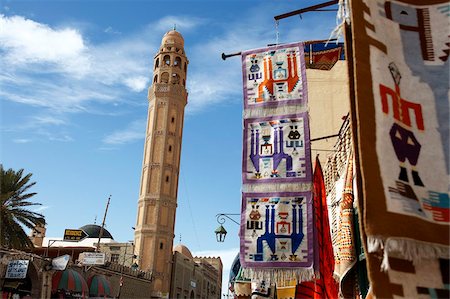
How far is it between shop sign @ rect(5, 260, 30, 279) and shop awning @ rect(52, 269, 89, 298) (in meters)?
3.86

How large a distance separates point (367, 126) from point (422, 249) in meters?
0.90

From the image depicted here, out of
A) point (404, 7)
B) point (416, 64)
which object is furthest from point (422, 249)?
point (404, 7)

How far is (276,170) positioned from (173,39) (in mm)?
58321

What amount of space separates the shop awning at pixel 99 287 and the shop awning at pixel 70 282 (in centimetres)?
222

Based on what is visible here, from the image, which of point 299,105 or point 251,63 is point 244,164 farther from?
point 251,63

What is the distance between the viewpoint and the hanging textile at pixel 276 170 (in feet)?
20.9

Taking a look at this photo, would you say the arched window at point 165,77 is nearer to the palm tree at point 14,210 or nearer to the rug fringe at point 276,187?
the palm tree at point 14,210

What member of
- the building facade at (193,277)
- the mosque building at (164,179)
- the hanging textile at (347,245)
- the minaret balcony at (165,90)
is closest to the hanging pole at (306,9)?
the hanging textile at (347,245)

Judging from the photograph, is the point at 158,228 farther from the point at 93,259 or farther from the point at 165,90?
the point at 93,259

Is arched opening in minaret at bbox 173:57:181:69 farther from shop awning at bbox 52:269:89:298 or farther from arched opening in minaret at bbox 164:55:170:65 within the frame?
shop awning at bbox 52:269:89:298

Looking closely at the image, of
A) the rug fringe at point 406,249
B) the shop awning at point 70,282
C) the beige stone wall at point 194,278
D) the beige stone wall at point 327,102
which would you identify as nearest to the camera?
the rug fringe at point 406,249

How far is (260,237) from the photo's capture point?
21.4 ft

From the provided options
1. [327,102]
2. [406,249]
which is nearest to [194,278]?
[327,102]

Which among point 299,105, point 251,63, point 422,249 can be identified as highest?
point 251,63
